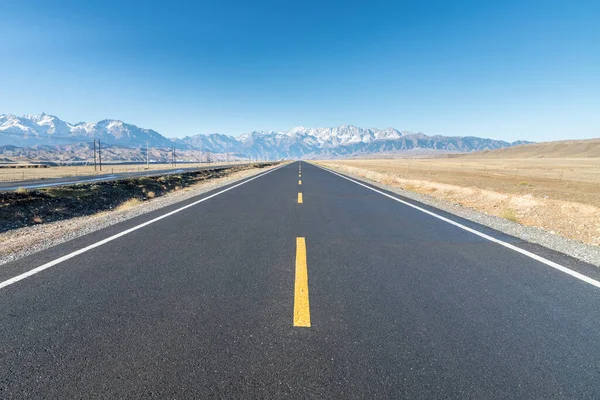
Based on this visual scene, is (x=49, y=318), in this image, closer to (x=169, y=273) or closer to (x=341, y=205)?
(x=169, y=273)

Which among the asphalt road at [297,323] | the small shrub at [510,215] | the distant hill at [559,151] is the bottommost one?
the asphalt road at [297,323]

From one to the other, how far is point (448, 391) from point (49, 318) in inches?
150

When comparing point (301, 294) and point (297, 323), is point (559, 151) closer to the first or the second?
point (301, 294)

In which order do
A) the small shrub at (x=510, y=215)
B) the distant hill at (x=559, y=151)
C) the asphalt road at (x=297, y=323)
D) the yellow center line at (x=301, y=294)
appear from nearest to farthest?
the asphalt road at (x=297, y=323), the yellow center line at (x=301, y=294), the small shrub at (x=510, y=215), the distant hill at (x=559, y=151)

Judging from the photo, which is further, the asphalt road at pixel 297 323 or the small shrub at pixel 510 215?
the small shrub at pixel 510 215

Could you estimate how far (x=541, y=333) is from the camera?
2.89 m

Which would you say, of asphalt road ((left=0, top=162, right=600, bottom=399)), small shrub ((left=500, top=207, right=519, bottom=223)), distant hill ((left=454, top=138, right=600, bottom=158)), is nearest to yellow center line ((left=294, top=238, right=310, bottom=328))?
asphalt road ((left=0, top=162, right=600, bottom=399))

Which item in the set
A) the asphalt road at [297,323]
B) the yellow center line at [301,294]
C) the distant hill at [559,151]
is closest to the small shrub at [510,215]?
the asphalt road at [297,323]

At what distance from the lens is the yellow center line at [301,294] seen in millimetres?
3049

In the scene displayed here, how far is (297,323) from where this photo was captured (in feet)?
9.76

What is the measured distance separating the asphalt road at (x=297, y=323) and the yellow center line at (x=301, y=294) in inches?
1.0

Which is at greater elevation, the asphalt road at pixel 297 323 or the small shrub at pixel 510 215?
the small shrub at pixel 510 215

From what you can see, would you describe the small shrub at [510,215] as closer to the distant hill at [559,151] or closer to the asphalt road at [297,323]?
the asphalt road at [297,323]

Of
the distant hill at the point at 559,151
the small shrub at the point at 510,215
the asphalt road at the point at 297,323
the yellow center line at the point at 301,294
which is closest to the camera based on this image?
the asphalt road at the point at 297,323
